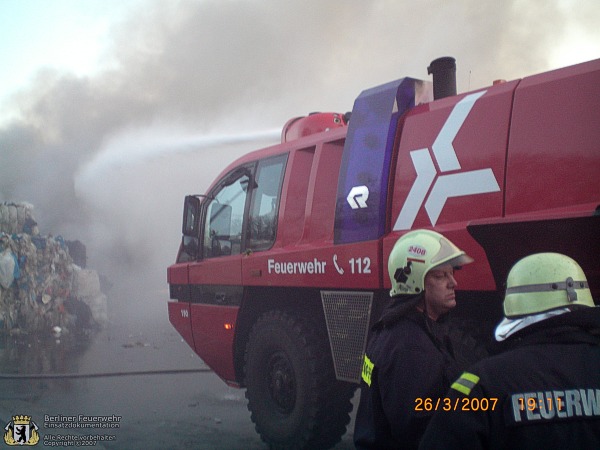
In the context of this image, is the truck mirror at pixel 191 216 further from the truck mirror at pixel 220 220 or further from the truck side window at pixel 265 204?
the truck side window at pixel 265 204

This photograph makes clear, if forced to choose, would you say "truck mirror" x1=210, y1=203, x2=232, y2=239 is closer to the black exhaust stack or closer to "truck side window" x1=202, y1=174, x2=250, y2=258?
"truck side window" x1=202, y1=174, x2=250, y2=258

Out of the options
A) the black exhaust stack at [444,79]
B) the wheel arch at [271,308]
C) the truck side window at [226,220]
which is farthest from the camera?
the truck side window at [226,220]

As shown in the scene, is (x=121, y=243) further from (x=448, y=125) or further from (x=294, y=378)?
(x=448, y=125)

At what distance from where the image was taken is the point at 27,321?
1029cm

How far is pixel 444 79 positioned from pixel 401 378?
8.30 feet

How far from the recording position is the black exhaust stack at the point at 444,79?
3.63 m

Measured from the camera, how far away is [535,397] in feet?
3.88

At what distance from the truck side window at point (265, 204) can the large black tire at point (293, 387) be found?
0.62 m

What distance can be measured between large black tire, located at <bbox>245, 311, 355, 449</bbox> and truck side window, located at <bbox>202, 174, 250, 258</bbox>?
2.81 feet

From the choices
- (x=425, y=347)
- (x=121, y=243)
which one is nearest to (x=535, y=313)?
(x=425, y=347)

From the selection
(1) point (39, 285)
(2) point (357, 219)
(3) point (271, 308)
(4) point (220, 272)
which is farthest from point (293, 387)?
(1) point (39, 285)

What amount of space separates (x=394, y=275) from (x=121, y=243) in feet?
53.7

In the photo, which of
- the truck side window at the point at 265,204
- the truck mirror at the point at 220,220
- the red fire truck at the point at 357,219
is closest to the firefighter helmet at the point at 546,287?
the red fire truck at the point at 357,219
